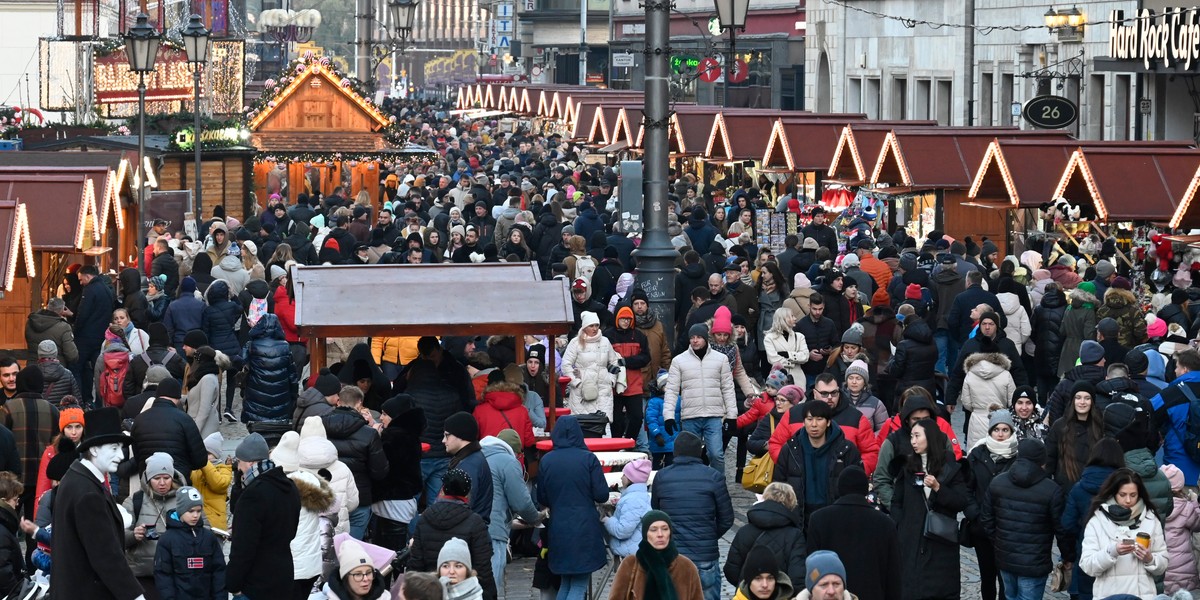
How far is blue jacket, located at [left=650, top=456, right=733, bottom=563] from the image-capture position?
1074 centimetres

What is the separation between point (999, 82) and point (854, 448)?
3587 cm

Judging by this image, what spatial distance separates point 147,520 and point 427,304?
147 inches

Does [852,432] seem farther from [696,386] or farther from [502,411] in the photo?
[696,386]

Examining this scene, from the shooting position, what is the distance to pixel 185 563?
9914 mm

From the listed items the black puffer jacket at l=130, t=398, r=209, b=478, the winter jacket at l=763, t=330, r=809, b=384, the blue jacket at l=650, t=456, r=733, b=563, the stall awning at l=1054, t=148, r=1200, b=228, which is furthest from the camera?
the stall awning at l=1054, t=148, r=1200, b=228

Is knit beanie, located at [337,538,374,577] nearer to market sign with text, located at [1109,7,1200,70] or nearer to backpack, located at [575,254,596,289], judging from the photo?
backpack, located at [575,254,596,289]

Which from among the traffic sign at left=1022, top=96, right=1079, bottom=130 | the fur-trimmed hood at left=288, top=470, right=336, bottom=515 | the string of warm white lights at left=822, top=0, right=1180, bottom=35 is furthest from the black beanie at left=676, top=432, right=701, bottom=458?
the string of warm white lights at left=822, top=0, right=1180, bottom=35

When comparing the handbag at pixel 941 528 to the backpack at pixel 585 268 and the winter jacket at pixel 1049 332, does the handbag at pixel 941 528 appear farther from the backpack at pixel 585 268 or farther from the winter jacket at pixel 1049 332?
the backpack at pixel 585 268

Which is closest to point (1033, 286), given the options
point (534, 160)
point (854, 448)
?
point (854, 448)

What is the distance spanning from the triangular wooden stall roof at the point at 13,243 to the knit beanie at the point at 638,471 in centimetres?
694

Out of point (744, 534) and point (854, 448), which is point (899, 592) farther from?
point (854, 448)

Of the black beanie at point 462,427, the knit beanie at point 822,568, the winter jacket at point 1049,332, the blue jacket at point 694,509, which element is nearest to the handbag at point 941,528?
the blue jacket at point 694,509

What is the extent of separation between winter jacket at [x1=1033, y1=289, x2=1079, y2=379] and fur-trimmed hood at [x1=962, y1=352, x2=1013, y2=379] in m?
2.96

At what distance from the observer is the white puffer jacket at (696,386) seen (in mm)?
14789
